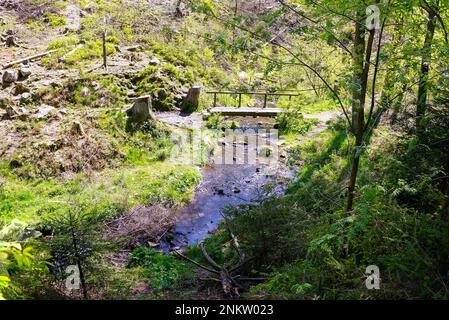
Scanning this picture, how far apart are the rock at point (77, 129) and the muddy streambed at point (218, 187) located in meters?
3.23

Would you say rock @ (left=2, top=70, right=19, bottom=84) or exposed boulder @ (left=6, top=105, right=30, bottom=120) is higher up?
rock @ (left=2, top=70, right=19, bottom=84)

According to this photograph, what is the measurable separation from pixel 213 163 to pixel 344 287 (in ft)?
28.7

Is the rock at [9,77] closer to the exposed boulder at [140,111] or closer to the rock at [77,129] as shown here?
the rock at [77,129]

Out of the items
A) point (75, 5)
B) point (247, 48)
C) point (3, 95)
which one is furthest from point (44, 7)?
point (247, 48)

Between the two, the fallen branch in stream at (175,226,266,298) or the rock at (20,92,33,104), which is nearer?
the fallen branch in stream at (175,226,266,298)

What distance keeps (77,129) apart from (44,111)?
178cm

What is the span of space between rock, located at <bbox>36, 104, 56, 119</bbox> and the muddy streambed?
11.6ft

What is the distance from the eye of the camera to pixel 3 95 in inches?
527

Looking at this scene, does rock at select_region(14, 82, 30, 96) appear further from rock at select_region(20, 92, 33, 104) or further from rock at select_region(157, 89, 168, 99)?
rock at select_region(157, 89, 168, 99)

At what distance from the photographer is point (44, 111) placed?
12.7m

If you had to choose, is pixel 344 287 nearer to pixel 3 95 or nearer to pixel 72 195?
pixel 72 195

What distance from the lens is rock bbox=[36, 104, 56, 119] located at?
492 inches

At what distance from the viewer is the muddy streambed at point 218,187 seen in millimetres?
9320

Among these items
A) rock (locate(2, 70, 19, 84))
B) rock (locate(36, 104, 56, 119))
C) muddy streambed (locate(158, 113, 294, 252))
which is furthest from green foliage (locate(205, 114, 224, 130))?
rock (locate(2, 70, 19, 84))
